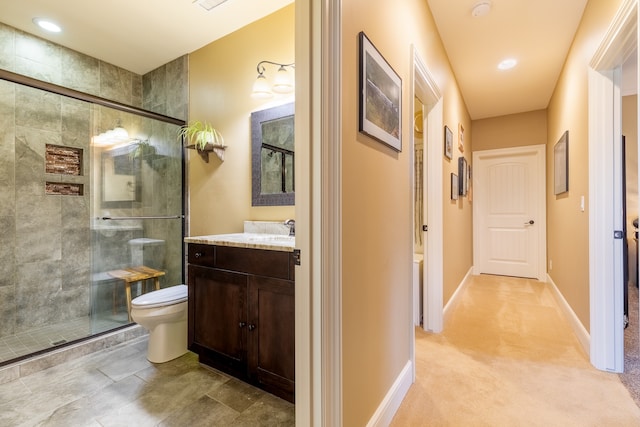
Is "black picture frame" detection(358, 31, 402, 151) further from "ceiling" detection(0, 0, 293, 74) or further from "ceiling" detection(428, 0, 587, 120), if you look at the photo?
"ceiling" detection(0, 0, 293, 74)

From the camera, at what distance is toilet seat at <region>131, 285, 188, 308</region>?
196 cm

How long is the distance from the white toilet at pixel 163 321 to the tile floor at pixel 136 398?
0.09 m

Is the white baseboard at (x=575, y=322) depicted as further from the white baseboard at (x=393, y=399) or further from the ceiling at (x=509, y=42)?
the ceiling at (x=509, y=42)

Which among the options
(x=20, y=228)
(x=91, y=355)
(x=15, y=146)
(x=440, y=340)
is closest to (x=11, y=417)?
(x=91, y=355)

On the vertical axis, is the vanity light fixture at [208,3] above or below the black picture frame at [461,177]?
above

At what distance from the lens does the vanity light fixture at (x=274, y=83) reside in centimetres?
223

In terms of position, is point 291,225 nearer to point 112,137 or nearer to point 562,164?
point 112,137

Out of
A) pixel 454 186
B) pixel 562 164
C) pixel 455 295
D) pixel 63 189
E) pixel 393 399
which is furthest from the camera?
pixel 455 295

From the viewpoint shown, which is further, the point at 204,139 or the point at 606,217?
the point at 204,139

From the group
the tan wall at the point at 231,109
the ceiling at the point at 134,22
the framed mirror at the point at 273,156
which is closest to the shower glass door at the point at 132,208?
the tan wall at the point at 231,109

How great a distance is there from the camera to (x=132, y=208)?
2.97 meters

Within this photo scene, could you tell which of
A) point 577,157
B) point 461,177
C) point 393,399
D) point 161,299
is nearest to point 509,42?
point 577,157

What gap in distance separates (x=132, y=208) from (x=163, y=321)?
57.9 inches

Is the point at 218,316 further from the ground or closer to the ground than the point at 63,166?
closer to the ground
